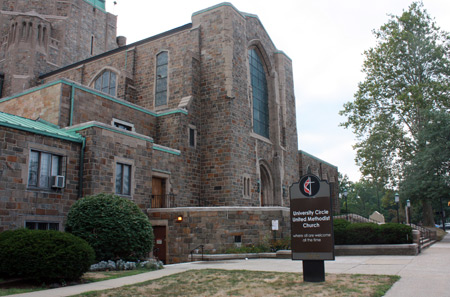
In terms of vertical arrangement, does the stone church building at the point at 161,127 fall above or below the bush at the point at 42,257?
above

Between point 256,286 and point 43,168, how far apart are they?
35.3 ft

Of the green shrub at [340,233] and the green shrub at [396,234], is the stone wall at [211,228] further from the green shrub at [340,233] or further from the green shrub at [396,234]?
the green shrub at [396,234]

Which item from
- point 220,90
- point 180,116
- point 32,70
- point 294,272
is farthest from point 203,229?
point 32,70

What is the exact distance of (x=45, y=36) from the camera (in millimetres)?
38250

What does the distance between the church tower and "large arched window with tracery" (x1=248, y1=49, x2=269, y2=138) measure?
20104 mm

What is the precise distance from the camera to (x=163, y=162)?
22.5m

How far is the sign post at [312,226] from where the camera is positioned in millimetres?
9914

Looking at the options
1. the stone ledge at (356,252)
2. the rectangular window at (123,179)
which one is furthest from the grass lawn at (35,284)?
the rectangular window at (123,179)

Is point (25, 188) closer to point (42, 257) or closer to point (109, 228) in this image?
point (109, 228)

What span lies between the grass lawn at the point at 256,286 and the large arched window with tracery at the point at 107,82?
2268 cm

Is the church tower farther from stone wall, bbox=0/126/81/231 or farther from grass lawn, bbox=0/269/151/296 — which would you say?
grass lawn, bbox=0/269/151/296

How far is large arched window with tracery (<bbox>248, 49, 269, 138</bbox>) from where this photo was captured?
3000 cm

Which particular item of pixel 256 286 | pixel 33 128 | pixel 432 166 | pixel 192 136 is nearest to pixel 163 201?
pixel 192 136

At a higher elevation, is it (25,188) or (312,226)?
(25,188)
